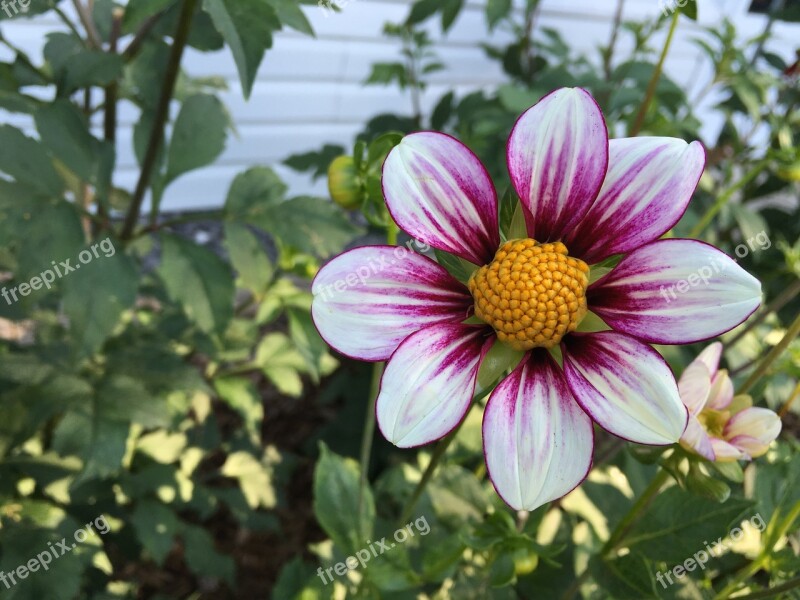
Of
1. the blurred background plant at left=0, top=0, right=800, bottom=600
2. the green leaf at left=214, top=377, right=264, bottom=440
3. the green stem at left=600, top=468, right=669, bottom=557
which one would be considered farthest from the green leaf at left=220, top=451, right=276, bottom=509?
the green stem at left=600, top=468, right=669, bottom=557

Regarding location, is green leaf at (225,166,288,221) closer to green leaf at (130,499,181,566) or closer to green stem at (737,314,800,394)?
green leaf at (130,499,181,566)

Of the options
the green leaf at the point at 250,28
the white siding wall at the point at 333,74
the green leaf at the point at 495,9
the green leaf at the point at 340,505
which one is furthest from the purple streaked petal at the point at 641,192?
the white siding wall at the point at 333,74

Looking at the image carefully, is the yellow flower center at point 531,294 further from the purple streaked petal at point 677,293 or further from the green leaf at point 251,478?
the green leaf at point 251,478

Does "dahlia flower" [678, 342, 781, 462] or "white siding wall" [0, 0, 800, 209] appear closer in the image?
"dahlia flower" [678, 342, 781, 462]

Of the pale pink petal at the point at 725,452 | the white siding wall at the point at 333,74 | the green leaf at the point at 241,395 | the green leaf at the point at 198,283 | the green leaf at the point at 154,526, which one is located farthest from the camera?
the white siding wall at the point at 333,74

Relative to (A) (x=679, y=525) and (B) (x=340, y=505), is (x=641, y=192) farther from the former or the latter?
(B) (x=340, y=505)

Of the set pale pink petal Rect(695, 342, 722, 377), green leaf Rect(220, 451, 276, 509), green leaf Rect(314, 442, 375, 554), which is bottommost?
green leaf Rect(220, 451, 276, 509)
